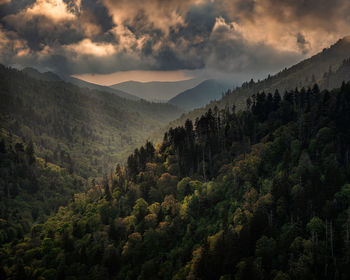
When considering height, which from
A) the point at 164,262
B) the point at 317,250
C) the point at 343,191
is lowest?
the point at 164,262

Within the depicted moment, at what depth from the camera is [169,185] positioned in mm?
154625

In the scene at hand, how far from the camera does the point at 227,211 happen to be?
114 meters

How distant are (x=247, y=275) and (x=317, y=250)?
1971 centimetres

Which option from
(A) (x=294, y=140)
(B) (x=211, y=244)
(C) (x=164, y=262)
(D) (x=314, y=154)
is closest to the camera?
(B) (x=211, y=244)

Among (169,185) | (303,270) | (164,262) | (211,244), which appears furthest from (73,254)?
(303,270)

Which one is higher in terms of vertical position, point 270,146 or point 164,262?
point 270,146

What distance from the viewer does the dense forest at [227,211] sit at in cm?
8619

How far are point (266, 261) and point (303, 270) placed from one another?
1111cm

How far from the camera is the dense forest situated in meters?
86.2

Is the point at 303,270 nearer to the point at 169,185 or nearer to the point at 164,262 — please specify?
the point at 164,262

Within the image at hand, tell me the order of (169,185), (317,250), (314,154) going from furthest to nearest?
(169,185) < (314,154) < (317,250)

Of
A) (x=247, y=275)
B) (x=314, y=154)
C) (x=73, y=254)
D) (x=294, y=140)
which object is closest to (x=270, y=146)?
(x=294, y=140)

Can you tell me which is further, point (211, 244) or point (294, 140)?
point (294, 140)

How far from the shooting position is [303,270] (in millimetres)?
75750
